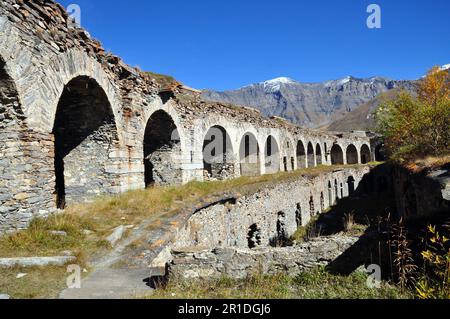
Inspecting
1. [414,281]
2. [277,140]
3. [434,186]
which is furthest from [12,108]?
[277,140]

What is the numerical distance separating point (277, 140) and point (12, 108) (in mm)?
18149

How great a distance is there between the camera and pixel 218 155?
16828 mm

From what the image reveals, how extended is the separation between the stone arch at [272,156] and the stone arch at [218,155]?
20.0 feet

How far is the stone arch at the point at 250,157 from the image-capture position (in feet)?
63.4

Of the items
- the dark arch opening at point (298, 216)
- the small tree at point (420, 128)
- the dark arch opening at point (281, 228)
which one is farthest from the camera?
the dark arch opening at point (298, 216)

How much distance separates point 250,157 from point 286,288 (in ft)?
52.1

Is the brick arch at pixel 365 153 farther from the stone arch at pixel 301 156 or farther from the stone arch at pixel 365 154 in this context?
the stone arch at pixel 301 156

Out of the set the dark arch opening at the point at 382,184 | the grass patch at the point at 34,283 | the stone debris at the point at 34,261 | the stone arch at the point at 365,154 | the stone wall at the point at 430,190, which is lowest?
the dark arch opening at the point at 382,184

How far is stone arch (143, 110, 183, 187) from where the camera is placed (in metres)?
12.8

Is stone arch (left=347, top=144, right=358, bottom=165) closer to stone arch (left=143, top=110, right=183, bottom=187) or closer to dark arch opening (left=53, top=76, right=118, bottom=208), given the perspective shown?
stone arch (left=143, top=110, right=183, bottom=187)

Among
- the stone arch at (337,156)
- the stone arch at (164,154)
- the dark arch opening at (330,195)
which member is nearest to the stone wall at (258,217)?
the dark arch opening at (330,195)

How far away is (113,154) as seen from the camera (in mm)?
9070

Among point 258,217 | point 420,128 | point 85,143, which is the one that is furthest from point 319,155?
point 85,143
